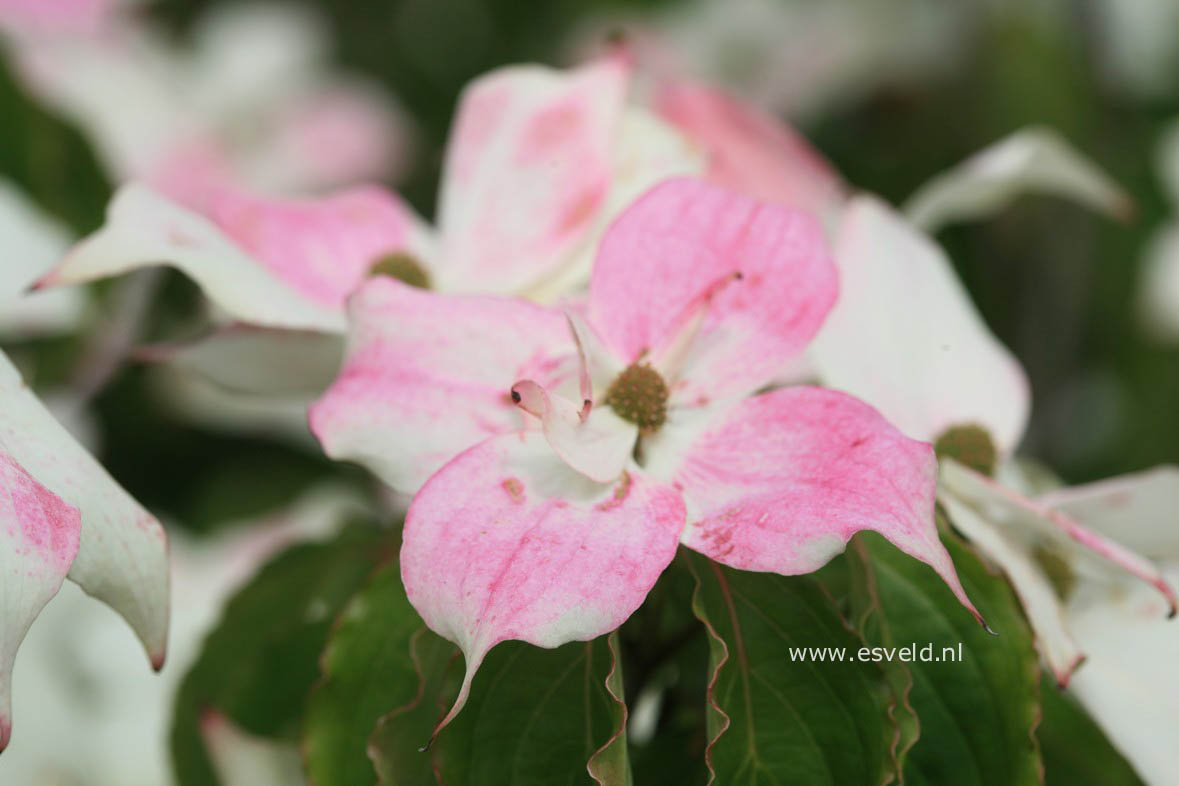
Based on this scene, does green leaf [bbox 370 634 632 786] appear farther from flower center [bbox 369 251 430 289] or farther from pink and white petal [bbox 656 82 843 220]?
pink and white petal [bbox 656 82 843 220]

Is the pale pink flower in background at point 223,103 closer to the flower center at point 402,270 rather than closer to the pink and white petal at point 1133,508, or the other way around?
the flower center at point 402,270

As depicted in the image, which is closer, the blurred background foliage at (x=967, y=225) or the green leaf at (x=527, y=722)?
the green leaf at (x=527, y=722)

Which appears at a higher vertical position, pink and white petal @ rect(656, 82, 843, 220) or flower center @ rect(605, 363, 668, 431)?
flower center @ rect(605, 363, 668, 431)

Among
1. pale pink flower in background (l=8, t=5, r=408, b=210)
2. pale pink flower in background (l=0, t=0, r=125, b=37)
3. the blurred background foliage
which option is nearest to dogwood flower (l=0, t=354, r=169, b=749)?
the blurred background foliage

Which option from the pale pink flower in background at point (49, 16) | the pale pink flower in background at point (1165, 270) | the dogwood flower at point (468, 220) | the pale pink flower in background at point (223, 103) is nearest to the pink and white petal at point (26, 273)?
the dogwood flower at point (468, 220)

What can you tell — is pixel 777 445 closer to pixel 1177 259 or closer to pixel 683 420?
pixel 683 420

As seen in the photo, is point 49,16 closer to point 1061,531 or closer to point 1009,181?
point 1009,181
